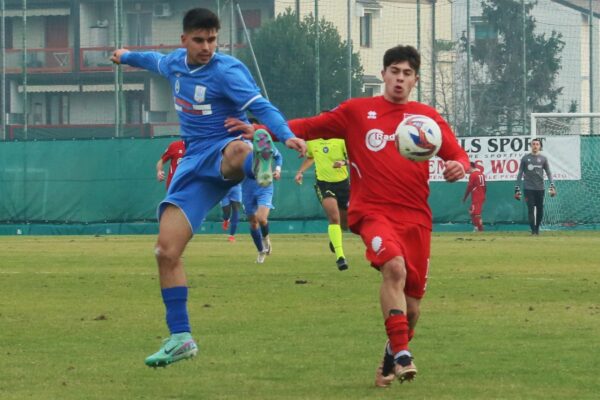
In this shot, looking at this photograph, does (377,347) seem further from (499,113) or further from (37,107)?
(37,107)

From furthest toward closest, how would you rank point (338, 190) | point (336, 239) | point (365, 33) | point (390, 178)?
point (365, 33), point (338, 190), point (336, 239), point (390, 178)

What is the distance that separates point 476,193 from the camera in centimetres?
3319

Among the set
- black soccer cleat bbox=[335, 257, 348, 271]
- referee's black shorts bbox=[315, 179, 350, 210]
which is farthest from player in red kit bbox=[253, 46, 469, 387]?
referee's black shorts bbox=[315, 179, 350, 210]

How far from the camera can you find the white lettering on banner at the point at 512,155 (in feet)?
110

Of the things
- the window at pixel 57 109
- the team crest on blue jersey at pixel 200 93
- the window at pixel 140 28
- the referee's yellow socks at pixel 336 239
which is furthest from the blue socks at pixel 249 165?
the window at pixel 140 28

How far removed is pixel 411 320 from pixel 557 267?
415 inches

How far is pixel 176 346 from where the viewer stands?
335 inches

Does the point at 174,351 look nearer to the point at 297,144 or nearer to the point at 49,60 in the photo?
the point at 297,144

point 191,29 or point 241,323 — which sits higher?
point 191,29

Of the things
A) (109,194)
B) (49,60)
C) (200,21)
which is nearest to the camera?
(200,21)

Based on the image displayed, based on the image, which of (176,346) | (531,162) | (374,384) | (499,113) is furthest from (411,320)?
(499,113)

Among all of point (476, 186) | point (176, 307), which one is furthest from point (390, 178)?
point (476, 186)

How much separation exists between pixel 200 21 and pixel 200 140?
2.55 feet

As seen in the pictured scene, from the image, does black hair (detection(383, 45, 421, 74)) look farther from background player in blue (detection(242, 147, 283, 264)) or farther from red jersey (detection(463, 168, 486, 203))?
red jersey (detection(463, 168, 486, 203))
